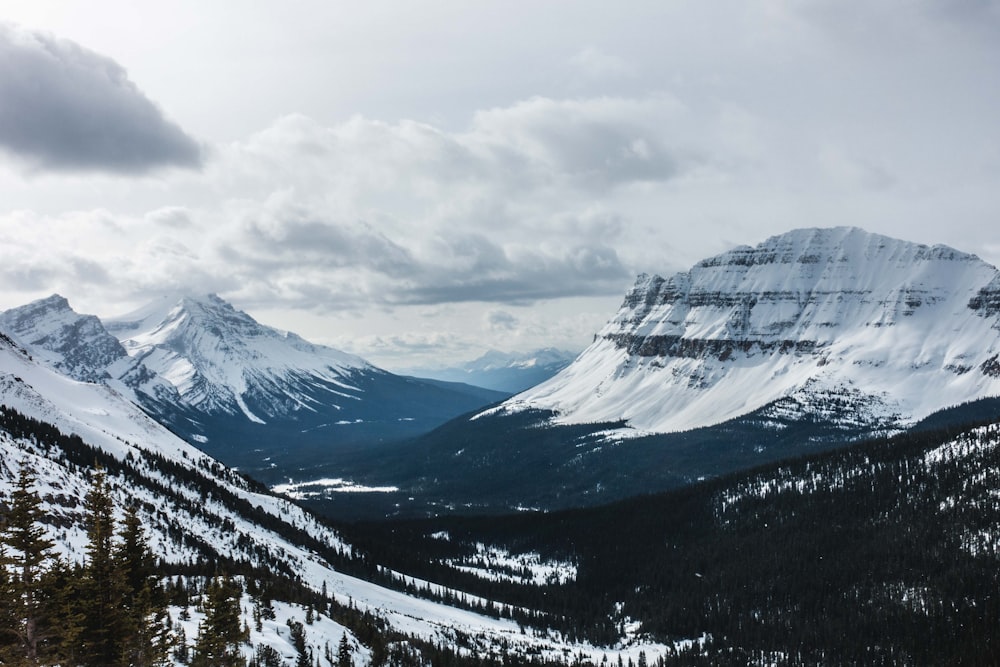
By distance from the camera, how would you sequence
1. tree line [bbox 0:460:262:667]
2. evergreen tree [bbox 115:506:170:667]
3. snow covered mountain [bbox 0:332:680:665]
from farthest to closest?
1. snow covered mountain [bbox 0:332:680:665]
2. evergreen tree [bbox 115:506:170:667]
3. tree line [bbox 0:460:262:667]

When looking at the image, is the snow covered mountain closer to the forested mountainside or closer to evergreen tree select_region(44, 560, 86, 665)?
the forested mountainside


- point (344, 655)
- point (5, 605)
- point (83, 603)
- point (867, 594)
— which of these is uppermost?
point (5, 605)

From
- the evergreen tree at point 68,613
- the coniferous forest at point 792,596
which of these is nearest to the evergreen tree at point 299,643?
the coniferous forest at point 792,596

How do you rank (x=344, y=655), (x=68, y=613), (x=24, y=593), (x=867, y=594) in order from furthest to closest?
(x=867, y=594), (x=344, y=655), (x=68, y=613), (x=24, y=593)

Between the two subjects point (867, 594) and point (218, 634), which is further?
point (867, 594)

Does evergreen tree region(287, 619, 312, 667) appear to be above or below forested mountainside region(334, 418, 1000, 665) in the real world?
above

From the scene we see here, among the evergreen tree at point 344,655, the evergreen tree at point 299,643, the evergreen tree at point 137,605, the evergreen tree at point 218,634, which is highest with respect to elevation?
the evergreen tree at point 137,605

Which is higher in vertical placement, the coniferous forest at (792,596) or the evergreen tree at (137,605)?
the evergreen tree at (137,605)

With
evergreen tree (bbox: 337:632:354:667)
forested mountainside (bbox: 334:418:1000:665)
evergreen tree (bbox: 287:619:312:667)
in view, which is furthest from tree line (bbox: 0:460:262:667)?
forested mountainside (bbox: 334:418:1000:665)

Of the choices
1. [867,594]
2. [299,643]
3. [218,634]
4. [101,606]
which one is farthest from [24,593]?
[867,594]

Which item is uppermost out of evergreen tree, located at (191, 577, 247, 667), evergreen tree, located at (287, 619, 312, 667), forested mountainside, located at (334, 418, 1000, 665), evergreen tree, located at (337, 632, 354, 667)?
evergreen tree, located at (191, 577, 247, 667)

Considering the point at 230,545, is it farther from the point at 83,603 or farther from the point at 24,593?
the point at 24,593

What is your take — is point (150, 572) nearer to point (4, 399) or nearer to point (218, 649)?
point (218, 649)

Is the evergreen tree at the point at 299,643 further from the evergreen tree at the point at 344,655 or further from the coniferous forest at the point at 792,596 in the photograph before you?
the evergreen tree at the point at 344,655
